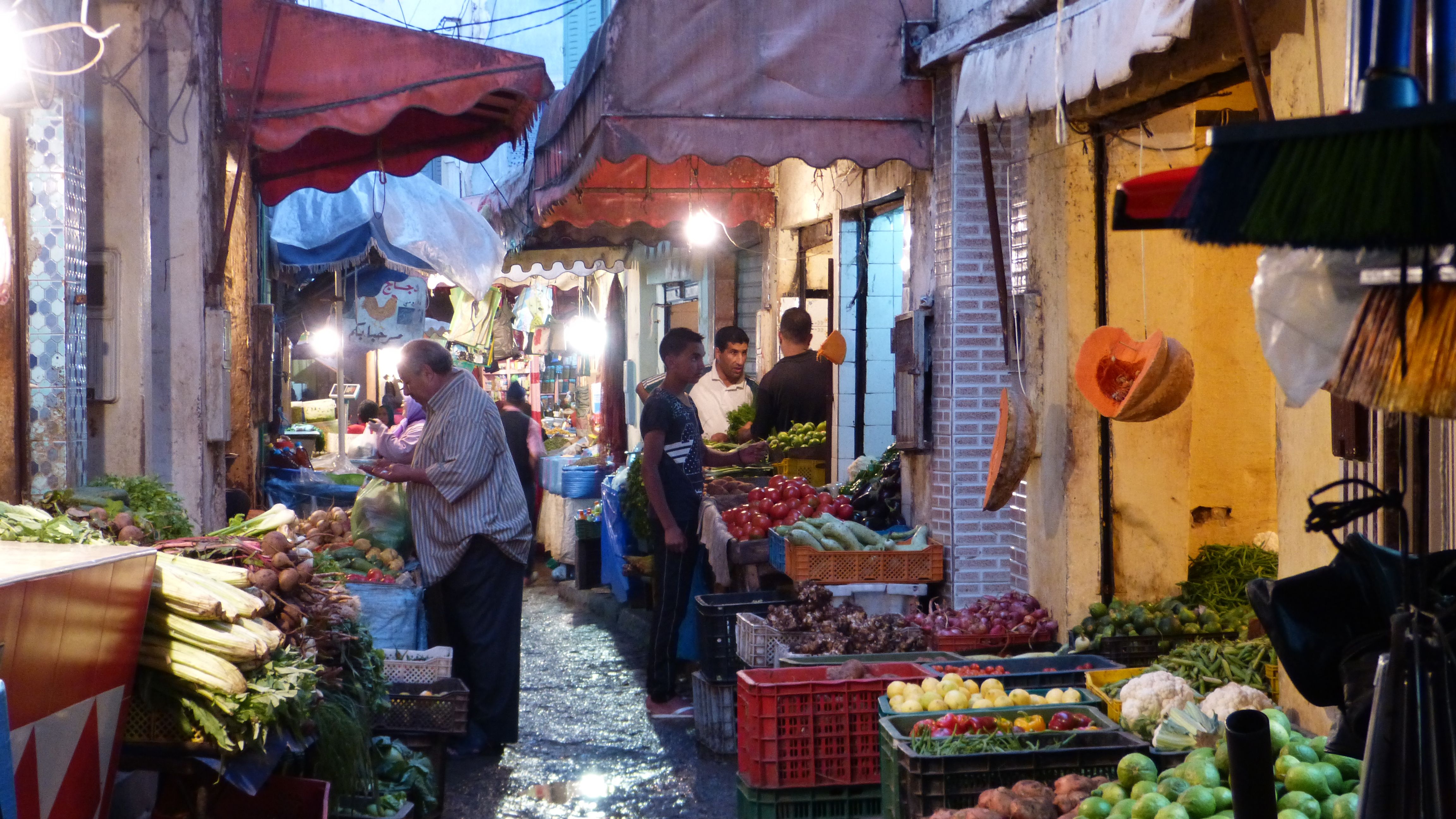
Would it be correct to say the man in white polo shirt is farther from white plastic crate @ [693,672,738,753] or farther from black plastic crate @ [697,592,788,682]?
white plastic crate @ [693,672,738,753]

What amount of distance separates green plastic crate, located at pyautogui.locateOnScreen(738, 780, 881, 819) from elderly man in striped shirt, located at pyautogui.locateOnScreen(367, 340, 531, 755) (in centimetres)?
214

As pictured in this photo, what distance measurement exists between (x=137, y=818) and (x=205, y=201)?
14.0 feet

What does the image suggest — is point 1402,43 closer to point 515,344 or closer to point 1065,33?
point 1065,33

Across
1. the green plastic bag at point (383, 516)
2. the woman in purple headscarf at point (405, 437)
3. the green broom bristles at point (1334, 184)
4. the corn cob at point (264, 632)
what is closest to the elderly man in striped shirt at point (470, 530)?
the woman in purple headscarf at point (405, 437)

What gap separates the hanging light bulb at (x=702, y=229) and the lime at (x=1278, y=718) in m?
8.89

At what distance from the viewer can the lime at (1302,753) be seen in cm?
397

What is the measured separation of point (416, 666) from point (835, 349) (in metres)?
4.79

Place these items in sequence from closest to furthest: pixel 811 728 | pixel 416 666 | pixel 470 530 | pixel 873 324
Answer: pixel 811 728
pixel 416 666
pixel 470 530
pixel 873 324

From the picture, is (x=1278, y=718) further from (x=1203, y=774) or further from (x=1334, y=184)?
(x=1334, y=184)

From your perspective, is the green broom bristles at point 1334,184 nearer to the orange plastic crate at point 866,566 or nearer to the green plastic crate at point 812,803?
the green plastic crate at point 812,803

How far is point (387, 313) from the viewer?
1385cm

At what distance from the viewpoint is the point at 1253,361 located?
26.2 feet

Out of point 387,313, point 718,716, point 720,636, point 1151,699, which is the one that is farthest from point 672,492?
point 387,313

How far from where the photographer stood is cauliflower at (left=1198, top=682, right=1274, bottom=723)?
16.0ft
